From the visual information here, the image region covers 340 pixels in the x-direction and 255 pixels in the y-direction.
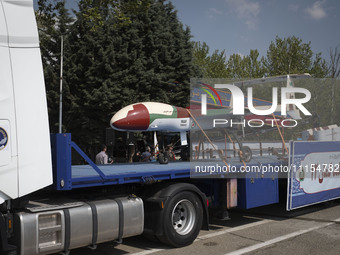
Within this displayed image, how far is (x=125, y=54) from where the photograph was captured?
23.7m

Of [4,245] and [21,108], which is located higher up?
[21,108]

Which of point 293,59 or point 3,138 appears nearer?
point 3,138

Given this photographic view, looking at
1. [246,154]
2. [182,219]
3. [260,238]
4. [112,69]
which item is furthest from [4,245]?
[112,69]

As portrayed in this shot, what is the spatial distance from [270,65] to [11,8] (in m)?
30.1

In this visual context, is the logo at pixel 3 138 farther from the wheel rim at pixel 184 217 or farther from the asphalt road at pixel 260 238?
the wheel rim at pixel 184 217

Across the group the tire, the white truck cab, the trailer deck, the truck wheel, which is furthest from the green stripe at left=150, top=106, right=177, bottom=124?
the white truck cab

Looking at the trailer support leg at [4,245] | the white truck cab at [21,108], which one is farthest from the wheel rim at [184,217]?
the trailer support leg at [4,245]

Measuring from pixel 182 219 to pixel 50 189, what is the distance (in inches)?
95.1

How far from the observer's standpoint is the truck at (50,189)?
473 cm

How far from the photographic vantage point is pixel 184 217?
6.95m

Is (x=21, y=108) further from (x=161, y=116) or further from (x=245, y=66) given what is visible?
(x=245, y=66)

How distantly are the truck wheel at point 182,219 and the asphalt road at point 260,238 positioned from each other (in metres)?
0.18

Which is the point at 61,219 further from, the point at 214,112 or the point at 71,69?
the point at 71,69

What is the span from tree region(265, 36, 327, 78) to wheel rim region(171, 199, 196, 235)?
83.1 ft
